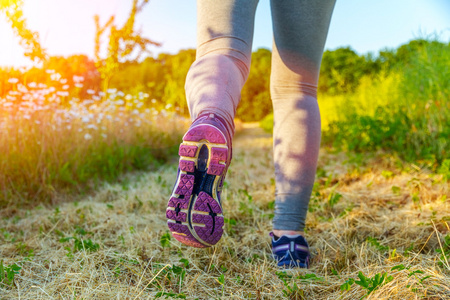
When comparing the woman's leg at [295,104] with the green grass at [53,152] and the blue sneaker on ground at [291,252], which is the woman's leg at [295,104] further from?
the green grass at [53,152]

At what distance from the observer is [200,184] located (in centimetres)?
96

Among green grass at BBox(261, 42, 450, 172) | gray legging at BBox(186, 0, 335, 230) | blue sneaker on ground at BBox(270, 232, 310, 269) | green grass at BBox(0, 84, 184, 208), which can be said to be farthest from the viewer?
green grass at BBox(261, 42, 450, 172)

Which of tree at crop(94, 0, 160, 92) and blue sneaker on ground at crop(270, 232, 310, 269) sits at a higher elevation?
tree at crop(94, 0, 160, 92)

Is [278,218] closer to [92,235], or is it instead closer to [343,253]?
[343,253]

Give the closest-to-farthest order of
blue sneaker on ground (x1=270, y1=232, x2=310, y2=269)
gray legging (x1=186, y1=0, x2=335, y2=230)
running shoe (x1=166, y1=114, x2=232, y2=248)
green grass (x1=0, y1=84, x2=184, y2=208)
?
running shoe (x1=166, y1=114, x2=232, y2=248) → gray legging (x1=186, y1=0, x2=335, y2=230) → blue sneaker on ground (x1=270, y1=232, x2=310, y2=269) → green grass (x1=0, y1=84, x2=184, y2=208)

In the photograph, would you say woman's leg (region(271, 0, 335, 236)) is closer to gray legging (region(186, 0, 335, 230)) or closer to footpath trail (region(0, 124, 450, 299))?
gray legging (region(186, 0, 335, 230))

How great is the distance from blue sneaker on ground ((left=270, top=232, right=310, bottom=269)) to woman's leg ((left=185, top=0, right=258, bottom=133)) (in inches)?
21.3

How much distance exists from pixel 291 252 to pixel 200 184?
556 millimetres

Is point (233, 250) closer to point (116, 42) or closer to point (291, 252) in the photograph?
point (291, 252)

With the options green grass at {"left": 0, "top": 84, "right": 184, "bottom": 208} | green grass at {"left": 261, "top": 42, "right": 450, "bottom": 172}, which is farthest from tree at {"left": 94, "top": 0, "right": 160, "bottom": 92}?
green grass at {"left": 261, "top": 42, "right": 450, "bottom": 172}

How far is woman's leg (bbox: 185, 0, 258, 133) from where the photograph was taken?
102cm

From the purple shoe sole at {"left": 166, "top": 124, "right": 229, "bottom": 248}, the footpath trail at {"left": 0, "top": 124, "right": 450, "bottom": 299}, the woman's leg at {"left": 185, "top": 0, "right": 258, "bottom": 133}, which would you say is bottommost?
the footpath trail at {"left": 0, "top": 124, "right": 450, "bottom": 299}

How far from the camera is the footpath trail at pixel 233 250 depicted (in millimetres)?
1022

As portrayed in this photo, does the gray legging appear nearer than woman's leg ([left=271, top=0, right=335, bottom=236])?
Yes
